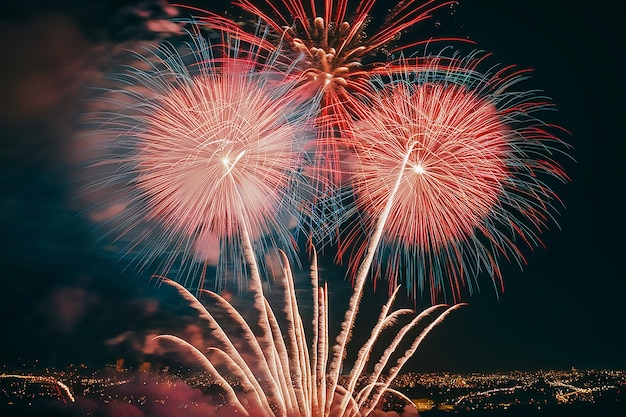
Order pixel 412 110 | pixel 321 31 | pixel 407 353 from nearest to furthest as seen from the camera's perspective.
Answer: pixel 321 31 → pixel 412 110 → pixel 407 353

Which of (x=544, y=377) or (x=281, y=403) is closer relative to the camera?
(x=281, y=403)

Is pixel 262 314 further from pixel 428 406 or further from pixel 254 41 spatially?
pixel 428 406

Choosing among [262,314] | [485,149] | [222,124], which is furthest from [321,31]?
[262,314]

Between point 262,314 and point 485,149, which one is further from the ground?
point 485,149

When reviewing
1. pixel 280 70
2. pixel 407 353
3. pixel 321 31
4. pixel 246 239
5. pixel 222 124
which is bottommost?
pixel 407 353

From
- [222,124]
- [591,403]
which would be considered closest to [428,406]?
[591,403]

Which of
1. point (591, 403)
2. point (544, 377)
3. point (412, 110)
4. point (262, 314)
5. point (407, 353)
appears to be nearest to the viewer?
point (412, 110)

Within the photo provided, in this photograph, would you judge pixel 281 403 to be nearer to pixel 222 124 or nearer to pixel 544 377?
pixel 222 124

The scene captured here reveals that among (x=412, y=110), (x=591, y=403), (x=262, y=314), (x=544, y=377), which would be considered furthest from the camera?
(x=544, y=377)

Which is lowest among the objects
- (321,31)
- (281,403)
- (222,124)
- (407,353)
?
(281,403)
